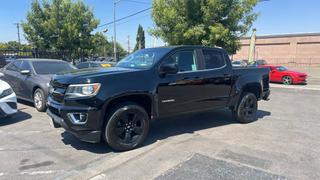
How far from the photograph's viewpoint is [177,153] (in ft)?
15.1

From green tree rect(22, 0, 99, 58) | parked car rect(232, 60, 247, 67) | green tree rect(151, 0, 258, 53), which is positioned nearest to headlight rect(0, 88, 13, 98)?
parked car rect(232, 60, 247, 67)

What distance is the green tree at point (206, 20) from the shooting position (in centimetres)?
1376

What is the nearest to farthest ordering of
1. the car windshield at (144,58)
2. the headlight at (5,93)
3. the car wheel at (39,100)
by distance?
1. the car windshield at (144,58)
2. the headlight at (5,93)
3. the car wheel at (39,100)

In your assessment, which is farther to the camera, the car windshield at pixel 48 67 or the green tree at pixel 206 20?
the green tree at pixel 206 20

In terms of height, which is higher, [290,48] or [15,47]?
[15,47]

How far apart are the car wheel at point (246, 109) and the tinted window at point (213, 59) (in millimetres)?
1148

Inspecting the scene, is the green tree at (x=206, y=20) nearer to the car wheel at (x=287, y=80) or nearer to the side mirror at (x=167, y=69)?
the car wheel at (x=287, y=80)

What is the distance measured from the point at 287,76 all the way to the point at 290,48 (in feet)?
95.0

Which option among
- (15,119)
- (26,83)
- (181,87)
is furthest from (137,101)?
(26,83)

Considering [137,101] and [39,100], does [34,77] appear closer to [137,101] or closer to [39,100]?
[39,100]

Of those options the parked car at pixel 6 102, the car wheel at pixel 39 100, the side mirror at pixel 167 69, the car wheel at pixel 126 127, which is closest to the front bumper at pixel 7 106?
the parked car at pixel 6 102

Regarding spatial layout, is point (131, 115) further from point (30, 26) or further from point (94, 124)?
point (30, 26)

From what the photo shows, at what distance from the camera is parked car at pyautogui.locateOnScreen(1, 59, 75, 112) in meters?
7.51

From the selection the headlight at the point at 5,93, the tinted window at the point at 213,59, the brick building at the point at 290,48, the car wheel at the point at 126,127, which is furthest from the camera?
the brick building at the point at 290,48
